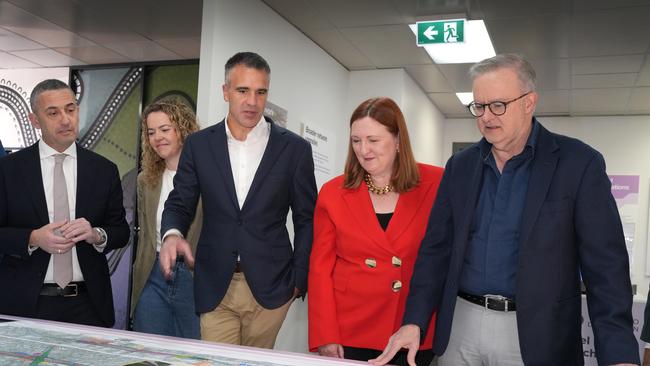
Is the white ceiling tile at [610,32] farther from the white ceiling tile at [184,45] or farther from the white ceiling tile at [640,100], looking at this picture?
the white ceiling tile at [184,45]

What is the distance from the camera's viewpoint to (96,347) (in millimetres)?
1499

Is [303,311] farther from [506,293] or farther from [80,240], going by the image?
[506,293]

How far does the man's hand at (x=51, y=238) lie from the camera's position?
225 centimetres

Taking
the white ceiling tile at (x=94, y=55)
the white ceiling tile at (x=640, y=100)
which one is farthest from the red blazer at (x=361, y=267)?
the white ceiling tile at (x=640, y=100)

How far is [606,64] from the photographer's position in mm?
6234

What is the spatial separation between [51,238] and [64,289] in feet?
0.90

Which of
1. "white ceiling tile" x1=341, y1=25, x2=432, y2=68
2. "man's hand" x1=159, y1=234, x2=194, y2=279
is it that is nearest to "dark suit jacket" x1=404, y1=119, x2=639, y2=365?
"man's hand" x1=159, y1=234, x2=194, y2=279

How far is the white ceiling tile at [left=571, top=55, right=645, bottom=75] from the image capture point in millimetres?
6035

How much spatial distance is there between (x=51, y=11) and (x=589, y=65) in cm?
513

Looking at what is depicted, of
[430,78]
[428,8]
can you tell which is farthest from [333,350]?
[430,78]

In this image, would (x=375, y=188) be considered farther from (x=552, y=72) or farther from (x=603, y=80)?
(x=603, y=80)

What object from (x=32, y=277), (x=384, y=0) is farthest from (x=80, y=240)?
(x=384, y=0)

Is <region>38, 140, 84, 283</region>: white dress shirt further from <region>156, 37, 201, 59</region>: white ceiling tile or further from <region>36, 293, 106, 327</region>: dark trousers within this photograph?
<region>156, 37, 201, 59</region>: white ceiling tile

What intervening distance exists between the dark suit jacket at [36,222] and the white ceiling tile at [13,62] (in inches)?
207
